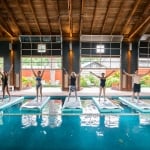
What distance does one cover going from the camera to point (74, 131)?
6.59m

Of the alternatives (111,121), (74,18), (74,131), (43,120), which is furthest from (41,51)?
(74,131)

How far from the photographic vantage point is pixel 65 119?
796 centimetres

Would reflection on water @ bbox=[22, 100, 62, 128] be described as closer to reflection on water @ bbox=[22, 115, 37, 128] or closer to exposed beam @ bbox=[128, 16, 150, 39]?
reflection on water @ bbox=[22, 115, 37, 128]

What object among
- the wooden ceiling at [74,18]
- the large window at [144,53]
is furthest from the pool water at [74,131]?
the large window at [144,53]

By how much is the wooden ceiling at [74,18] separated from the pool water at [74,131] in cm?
613

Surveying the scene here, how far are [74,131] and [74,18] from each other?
9007 millimetres

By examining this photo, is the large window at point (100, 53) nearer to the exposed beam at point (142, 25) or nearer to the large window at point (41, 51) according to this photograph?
the exposed beam at point (142, 25)

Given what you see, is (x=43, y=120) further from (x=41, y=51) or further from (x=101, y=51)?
(x=101, y=51)

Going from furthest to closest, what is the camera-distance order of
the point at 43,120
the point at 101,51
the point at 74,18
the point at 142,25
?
1. the point at 101,51
2. the point at 74,18
3. the point at 142,25
4. the point at 43,120

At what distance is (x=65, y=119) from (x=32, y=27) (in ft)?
30.0

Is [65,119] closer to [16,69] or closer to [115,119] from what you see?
[115,119]

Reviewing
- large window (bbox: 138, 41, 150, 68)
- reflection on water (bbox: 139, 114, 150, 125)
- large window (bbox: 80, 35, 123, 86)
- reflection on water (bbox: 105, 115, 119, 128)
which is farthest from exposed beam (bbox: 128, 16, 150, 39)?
reflection on water (bbox: 105, 115, 119, 128)

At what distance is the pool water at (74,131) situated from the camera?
17.6 feet

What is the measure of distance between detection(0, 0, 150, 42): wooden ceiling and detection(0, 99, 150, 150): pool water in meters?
Answer: 6.13
